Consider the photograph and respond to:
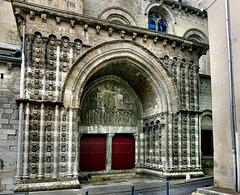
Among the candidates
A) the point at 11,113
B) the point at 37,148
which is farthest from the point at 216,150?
the point at 11,113

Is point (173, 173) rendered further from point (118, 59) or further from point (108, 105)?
point (118, 59)

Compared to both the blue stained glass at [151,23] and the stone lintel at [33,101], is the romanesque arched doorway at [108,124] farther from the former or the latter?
the blue stained glass at [151,23]

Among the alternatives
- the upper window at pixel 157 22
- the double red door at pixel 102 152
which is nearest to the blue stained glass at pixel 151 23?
the upper window at pixel 157 22

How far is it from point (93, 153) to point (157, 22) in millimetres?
9503

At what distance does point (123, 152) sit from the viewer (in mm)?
12406

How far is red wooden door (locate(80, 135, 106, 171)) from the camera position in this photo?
37.7 feet

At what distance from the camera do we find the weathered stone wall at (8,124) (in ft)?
28.2

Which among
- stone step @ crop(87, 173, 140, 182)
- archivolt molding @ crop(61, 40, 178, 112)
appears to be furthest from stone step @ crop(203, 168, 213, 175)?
archivolt molding @ crop(61, 40, 178, 112)

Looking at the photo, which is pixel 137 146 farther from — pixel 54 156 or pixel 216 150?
pixel 216 150

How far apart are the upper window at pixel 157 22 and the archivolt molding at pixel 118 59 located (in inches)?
189

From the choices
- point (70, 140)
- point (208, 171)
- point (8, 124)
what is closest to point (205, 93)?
point (208, 171)

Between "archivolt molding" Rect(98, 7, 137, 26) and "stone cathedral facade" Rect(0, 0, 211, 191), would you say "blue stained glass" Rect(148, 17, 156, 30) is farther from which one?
"archivolt molding" Rect(98, 7, 137, 26)

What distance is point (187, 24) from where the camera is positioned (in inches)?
637

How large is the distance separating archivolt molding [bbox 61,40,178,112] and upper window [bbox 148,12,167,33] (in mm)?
4810
